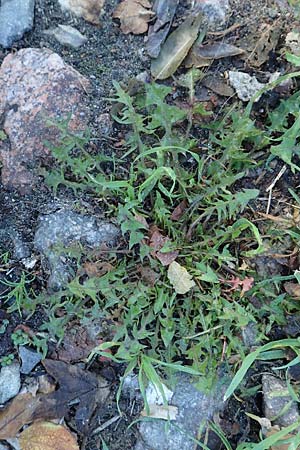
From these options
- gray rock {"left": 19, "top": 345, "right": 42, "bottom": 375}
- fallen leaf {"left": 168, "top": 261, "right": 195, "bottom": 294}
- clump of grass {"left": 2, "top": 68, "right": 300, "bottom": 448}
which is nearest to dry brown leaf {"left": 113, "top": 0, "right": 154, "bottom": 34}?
Result: clump of grass {"left": 2, "top": 68, "right": 300, "bottom": 448}

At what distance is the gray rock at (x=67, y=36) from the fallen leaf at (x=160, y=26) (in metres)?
0.29

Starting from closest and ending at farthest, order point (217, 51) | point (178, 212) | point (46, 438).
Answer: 1. point (46, 438)
2. point (178, 212)
3. point (217, 51)

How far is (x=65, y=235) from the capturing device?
7.82ft

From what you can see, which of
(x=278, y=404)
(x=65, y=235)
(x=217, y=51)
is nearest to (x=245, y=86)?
(x=217, y=51)

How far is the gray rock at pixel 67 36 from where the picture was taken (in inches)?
98.9

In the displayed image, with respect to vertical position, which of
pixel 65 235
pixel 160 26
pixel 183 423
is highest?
pixel 160 26

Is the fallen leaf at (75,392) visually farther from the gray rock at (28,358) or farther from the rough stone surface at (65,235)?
the rough stone surface at (65,235)

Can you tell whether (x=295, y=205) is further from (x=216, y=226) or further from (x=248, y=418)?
(x=248, y=418)

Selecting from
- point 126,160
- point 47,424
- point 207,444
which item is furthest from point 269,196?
point 47,424

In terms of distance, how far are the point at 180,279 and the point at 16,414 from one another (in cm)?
81

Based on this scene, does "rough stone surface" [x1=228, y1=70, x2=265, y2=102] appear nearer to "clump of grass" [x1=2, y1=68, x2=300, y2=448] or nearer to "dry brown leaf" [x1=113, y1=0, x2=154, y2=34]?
"clump of grass" [x1=2, y1=68, x2=300, y2=448]

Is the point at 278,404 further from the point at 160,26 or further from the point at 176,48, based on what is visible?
the point at 160,26

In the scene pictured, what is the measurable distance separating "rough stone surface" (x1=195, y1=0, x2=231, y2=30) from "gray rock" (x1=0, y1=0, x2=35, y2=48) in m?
0.71

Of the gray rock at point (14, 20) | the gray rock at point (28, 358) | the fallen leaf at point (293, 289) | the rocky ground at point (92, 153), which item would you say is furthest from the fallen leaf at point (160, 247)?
the gray rock at point (14, 20)
